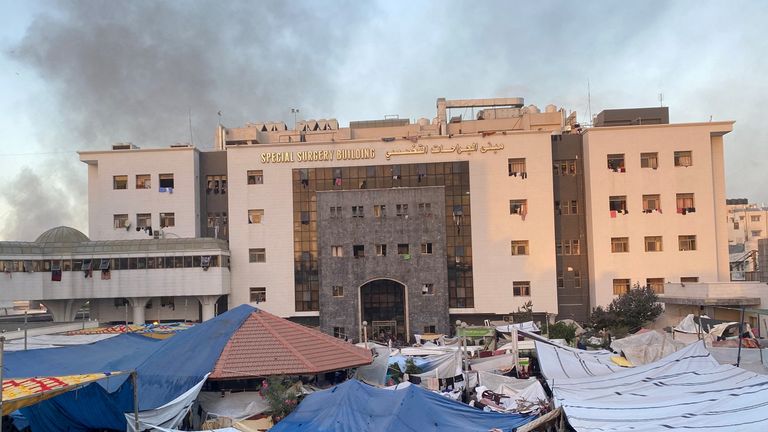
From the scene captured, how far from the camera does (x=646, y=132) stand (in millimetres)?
48094

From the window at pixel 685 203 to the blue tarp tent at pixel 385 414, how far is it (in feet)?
115

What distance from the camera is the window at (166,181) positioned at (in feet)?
165

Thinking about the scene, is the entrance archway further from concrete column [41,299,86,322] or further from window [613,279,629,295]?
concrete column [41,299,86,322]

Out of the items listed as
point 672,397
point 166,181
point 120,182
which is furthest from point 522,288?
point 672,397

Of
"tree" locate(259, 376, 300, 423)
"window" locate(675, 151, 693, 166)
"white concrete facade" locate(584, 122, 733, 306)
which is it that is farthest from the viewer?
"window" locate(675, 151, 693, 166)

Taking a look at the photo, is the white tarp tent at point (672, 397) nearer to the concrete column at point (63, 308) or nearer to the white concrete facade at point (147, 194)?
the white concrete facade at point (147, 194)

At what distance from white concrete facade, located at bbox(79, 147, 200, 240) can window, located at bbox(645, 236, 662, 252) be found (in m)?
30.9

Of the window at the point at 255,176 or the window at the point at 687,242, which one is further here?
the window at the point at 255,176

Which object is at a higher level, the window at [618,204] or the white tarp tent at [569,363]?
the window at [618,204]

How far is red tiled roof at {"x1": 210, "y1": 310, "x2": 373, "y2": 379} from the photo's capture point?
1977 cm

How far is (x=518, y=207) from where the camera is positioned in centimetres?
4788

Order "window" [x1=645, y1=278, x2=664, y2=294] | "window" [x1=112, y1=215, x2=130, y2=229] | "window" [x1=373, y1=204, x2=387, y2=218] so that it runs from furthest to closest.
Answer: "window" [x1=112, y1=215, x2=130, y2=229], "window" [x1=645, y1=278, x2=664, y2=294], "window" [x1=373, y1=204, x2=387, y2=218]

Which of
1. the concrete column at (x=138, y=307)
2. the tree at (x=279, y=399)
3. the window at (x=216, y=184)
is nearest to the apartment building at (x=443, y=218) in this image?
the window at (x=216, y=184)

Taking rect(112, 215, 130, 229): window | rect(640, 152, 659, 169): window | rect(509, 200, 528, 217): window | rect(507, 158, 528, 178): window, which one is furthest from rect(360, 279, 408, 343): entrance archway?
rect(640, 152, 659, 169): window
